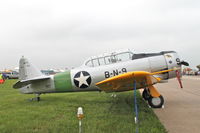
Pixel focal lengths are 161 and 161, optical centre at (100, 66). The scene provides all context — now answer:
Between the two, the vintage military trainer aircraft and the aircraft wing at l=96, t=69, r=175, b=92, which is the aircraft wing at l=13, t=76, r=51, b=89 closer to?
the vintage military trainer aircraft

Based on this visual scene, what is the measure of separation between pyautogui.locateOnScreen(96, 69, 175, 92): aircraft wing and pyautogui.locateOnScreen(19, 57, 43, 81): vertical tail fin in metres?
4.26

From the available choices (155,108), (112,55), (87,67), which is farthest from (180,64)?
(87,67)

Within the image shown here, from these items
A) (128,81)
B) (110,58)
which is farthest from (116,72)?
(128,81)

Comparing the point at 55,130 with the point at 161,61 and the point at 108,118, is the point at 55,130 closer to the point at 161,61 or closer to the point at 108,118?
the point at 108,118

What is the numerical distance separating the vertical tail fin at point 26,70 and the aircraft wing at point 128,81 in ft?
14.0

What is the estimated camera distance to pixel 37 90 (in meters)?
7.65

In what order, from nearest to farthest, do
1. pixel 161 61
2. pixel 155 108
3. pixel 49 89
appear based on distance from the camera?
pixel 155 108 < pixel 161 61 < pixel 49 89

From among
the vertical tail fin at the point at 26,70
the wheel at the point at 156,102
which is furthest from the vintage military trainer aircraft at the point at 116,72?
the vertical tail fin at the point at 26,70

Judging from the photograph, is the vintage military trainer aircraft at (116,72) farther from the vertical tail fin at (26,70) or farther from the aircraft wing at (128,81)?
the vertical tail fin at (26,70)

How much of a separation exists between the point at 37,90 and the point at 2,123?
10.8 ft

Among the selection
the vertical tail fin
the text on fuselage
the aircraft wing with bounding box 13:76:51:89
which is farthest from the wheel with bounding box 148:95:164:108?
the vertical tail fin

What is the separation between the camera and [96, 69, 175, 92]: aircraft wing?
4.73 meters

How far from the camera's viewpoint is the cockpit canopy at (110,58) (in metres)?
6.74

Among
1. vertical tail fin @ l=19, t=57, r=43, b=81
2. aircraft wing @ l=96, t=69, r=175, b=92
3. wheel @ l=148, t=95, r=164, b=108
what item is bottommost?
wheel @ l=148, t=95, r=164, b=108
